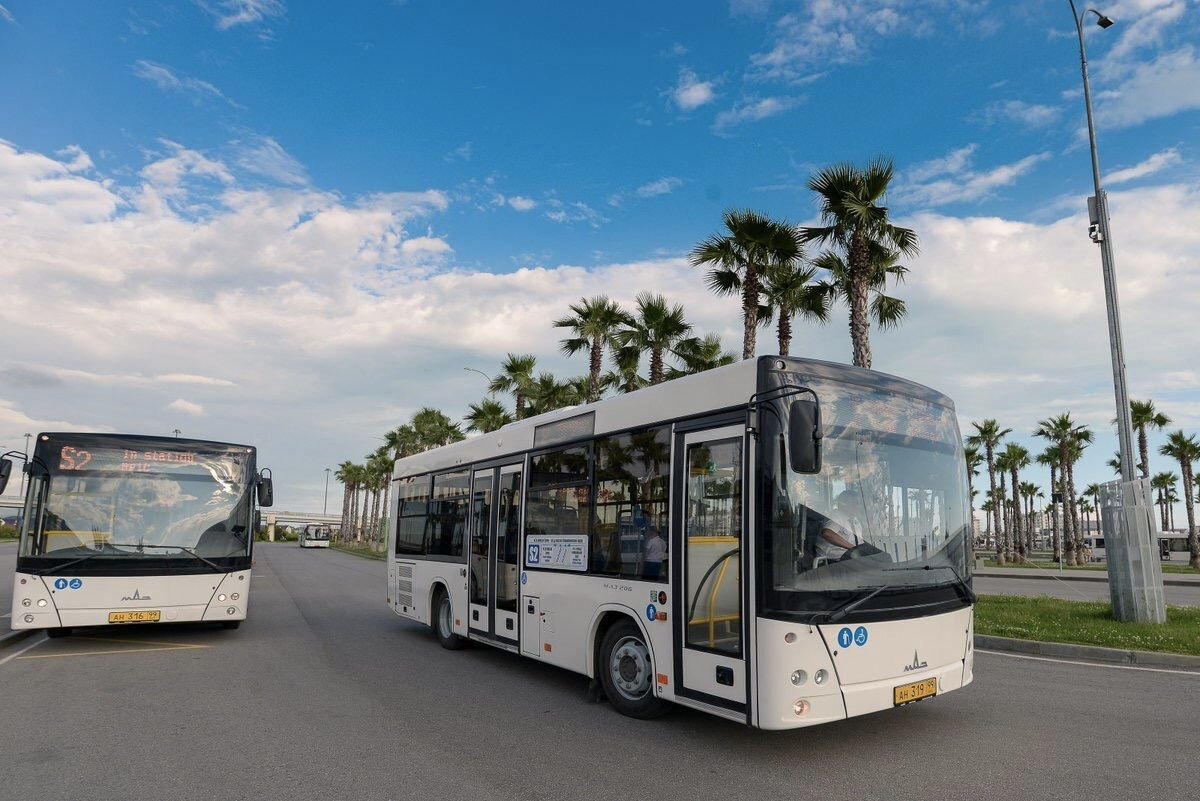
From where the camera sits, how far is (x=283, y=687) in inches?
332

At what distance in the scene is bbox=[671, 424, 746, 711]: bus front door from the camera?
5.78 m

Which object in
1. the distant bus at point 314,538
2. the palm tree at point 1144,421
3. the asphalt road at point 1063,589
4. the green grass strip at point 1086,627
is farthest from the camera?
the distant bus at point 314,538

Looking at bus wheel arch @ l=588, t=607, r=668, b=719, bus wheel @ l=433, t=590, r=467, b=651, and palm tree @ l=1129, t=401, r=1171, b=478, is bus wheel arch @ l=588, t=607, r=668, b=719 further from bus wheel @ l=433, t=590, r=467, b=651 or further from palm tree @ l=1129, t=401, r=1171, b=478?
palm tree @ l=1129, t=401, r=1171, b=478

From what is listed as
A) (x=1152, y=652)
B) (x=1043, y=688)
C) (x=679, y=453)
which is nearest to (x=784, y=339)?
(x=1152, y=652)

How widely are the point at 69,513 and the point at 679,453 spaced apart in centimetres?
878

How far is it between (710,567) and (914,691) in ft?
5.87

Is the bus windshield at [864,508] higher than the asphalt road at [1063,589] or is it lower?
higher

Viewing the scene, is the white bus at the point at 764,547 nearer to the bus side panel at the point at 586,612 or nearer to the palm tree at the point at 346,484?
the bus side panel at the point at 586,612

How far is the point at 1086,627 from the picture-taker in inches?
472

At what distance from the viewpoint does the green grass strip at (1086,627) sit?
10461 millimetres

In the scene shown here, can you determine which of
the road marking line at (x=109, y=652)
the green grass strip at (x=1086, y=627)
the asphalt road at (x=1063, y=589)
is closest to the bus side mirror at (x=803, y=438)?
the green grass strip at (x=1086, y=627)

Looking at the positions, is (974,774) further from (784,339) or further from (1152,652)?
(784,339)

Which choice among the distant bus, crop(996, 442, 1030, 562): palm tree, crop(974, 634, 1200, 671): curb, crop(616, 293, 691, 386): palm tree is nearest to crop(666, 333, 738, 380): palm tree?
crop(616, 293, 691, 386): palm tree

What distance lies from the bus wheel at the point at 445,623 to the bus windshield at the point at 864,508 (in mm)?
6534
